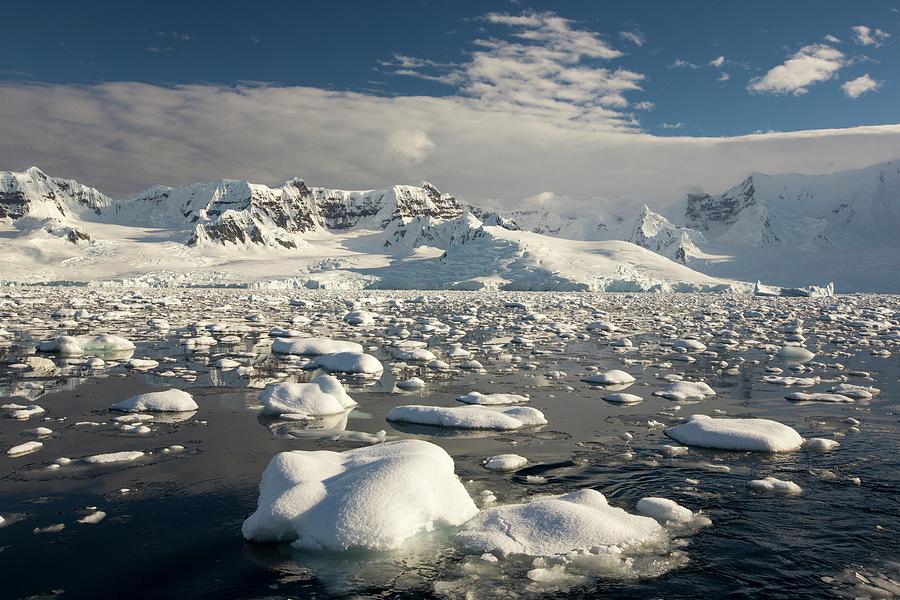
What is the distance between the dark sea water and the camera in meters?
4.77

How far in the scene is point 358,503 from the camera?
5.48 m

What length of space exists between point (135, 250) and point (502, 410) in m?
107

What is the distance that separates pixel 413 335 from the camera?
2358cm

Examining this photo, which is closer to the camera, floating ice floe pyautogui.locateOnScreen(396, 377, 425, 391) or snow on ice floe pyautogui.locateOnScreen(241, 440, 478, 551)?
snow on ice floe pyautogui.locateOnScreen(241, 440, 478, 551)

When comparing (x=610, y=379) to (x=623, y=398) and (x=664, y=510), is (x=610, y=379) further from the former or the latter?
(x=664, y=510)

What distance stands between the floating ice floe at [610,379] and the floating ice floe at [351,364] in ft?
16.8

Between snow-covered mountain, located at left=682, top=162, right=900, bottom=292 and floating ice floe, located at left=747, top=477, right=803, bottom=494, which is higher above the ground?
snow-covered mountain, located at left=682, top=162, right=900, bottom=292

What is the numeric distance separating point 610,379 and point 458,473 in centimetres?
718

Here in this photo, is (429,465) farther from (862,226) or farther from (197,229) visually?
(862,226)

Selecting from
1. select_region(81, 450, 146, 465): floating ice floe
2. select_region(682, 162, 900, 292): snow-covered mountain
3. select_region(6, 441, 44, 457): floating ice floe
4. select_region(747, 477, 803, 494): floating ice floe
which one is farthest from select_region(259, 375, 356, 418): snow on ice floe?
select_region(682, 162, 900, 292): snow-covered mountain

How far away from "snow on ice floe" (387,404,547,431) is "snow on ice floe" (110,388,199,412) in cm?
352

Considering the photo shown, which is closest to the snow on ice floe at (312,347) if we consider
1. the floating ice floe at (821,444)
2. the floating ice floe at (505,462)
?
the floating ice floe at (505,462)

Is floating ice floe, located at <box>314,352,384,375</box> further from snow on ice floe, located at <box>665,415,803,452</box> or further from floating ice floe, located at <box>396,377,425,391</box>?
snow on ice floe, located at <box>665,415,803,452</box>

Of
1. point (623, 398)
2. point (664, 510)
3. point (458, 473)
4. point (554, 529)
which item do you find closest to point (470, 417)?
point (458, 473)
